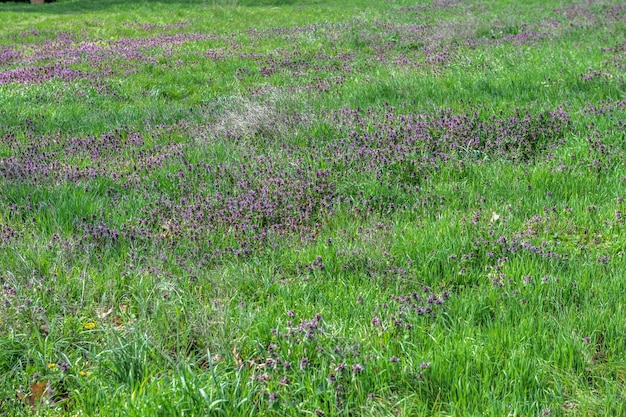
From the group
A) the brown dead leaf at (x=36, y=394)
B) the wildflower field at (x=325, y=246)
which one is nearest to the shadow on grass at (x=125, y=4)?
the wildflower field at (x=325, y=246)

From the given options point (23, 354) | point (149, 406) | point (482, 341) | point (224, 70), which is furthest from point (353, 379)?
point (224, 70)

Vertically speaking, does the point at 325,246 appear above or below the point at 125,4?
below

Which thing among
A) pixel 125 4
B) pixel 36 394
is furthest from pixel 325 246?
pixel 125 4

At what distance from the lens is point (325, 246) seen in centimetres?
455

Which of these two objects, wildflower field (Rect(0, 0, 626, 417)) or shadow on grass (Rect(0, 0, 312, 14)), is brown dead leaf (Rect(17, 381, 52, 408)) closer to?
wildflower field (Rect(0, 0, 626, 417))

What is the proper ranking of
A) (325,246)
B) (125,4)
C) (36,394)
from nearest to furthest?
(36,394) < (325,246) < (125,4)

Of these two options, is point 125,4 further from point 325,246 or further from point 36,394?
point 36,394

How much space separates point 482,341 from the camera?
127 inches

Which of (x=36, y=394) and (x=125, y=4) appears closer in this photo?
(x=36, y=394)

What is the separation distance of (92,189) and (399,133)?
3.54m

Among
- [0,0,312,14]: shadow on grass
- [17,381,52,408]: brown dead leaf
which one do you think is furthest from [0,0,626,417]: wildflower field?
[0,0,312,14]: shadow on grass

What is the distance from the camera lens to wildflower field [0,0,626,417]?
119 inches

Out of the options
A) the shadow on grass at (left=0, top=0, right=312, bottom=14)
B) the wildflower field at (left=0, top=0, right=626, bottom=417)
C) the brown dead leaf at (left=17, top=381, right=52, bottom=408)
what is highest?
the shadow on grass at (left=0, top=0, right=312, bottom=14)

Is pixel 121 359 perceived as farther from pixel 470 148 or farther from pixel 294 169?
pixel 470 148
